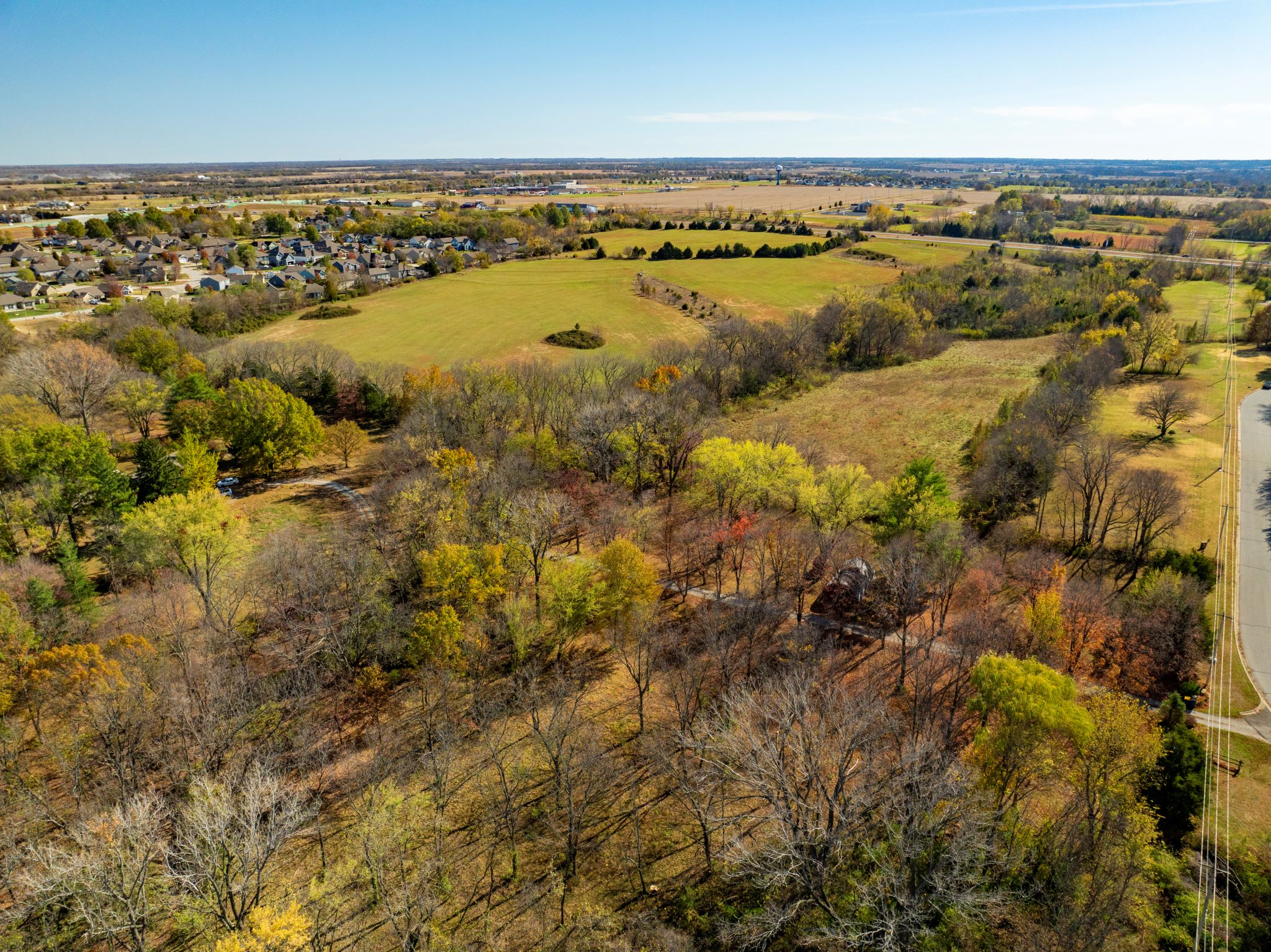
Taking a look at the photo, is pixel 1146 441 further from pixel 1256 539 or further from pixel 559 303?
pixel 559 303

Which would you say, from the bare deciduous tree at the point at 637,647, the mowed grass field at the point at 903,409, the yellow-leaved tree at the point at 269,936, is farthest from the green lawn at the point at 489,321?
the yellow-leaved tree at the point at 269,936

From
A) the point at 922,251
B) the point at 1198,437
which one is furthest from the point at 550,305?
the point at 922,251

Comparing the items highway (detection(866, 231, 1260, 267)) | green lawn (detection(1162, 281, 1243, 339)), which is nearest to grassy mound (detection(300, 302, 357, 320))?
green lawn (detection(1162, 281, 1243, 339))

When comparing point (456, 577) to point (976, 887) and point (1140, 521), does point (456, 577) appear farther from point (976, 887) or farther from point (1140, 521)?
point (1140, 521)

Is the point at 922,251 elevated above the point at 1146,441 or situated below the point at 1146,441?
above

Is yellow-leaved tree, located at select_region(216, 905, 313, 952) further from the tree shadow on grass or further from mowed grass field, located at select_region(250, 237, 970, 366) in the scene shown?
the tree shadow on grass

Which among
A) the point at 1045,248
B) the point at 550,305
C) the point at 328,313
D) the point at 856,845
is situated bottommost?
the point at 856,845
